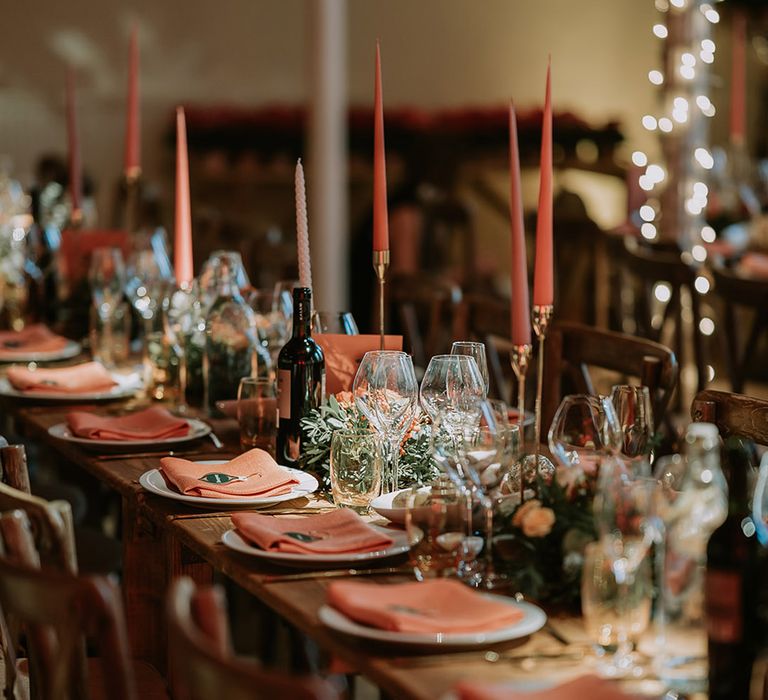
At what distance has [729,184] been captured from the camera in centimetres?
703

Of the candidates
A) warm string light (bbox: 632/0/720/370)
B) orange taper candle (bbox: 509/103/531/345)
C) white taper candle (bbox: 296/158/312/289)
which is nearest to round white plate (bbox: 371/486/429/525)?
orange taper candle (bbox: 509/103/531/345)

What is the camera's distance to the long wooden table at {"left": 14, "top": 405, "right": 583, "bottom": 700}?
1.36 metres

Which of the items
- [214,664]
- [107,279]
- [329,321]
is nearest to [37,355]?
[107,279]

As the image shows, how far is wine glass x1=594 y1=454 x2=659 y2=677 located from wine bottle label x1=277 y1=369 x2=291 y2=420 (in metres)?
0.91

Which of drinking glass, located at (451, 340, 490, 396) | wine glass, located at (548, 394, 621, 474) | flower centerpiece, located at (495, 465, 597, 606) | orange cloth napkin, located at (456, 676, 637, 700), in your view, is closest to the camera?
orange cloth napkin, located at (456, 676, 637, 700)

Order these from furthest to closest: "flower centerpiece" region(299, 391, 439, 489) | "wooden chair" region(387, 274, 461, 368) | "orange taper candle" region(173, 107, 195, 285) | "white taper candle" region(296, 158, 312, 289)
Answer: "wooden chair" region(387, 274, 461, 368), "orange taper candle" region(173, 107, 195, 285), "white taper candle" region(296, 158, 312, 289), "flower centerpiece" region(299, 391, 439, 489)

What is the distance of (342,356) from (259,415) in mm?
195

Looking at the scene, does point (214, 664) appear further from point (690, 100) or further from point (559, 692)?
point (690, 100)

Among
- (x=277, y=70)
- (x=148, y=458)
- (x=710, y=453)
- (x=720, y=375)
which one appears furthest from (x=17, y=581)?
(x=277, y=70)

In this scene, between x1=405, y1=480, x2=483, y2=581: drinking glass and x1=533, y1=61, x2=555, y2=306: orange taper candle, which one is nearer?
x1=405, y1=480, x2=483, y2=581: drinking glass

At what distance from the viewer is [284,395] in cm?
224

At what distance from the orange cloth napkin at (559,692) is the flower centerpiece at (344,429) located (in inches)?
31.3

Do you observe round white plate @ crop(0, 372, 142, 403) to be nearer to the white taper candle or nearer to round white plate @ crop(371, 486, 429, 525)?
the white taper candle

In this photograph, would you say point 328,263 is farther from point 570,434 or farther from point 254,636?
point 570,434
